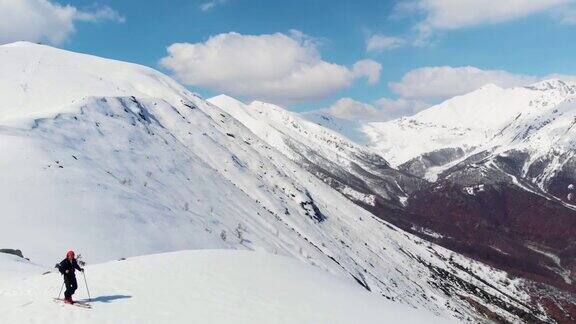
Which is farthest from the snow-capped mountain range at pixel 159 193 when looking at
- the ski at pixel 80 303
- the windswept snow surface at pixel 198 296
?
the ski at pixel 80 303

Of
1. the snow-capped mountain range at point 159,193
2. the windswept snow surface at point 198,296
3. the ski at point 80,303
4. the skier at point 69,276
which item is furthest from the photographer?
the snow-capped mountain range at point 159,193

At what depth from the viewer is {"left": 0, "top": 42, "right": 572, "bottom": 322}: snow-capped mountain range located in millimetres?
40875

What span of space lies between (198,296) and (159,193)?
1507 inches

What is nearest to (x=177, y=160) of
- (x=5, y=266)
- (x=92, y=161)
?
(x=92, y=161)

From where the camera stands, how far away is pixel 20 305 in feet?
60.1

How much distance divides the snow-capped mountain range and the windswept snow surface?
390 inches

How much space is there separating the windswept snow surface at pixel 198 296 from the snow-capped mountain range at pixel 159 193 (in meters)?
9.90

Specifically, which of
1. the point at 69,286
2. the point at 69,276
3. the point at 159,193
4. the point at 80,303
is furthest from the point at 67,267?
the point at 159,193

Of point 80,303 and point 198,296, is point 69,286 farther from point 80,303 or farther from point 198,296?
point 198,296

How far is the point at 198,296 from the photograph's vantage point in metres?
21.9

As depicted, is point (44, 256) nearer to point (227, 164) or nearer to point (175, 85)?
point (227, 164)

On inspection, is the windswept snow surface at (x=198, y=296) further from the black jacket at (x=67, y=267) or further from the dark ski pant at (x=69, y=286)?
the black jacket at (x=67, y=267)

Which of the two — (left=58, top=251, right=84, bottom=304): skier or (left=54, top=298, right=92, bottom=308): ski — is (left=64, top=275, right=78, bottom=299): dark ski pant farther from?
(left=54, top=298, right=92, bottom=308): ski

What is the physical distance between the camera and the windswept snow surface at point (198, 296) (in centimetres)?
1862
